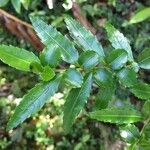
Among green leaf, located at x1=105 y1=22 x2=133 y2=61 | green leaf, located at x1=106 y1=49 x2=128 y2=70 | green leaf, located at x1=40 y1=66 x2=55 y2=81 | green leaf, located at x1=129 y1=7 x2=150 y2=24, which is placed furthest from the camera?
green leaf, located at x1=129 y1=7 x2=150 y2=24

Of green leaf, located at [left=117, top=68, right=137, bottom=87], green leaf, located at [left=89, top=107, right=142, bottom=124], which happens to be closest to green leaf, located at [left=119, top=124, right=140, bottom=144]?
green leaf, located at [left=89, top=107, right=142, bottom=124]

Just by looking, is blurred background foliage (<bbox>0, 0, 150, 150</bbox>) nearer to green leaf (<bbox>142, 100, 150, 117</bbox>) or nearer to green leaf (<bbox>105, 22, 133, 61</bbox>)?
green leaf (<bbox>105, 22, 133, 61</bbox>)

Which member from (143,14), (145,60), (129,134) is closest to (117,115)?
(129,134)

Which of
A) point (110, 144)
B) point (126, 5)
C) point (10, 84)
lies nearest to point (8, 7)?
point (10, 84)

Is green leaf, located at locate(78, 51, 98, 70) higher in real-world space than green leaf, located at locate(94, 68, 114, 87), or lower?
higher

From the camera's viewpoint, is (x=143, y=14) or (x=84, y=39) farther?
(x=143, y=14)

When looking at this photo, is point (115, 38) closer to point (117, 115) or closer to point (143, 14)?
point (117, 115)

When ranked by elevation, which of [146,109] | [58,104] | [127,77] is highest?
[127,77]
